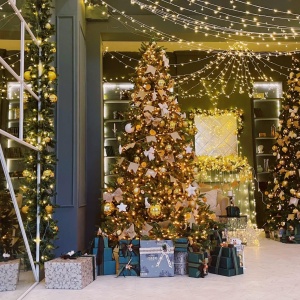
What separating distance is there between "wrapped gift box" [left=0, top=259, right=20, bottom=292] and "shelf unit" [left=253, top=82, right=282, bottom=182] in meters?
6.77

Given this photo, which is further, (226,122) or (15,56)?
(226,122)

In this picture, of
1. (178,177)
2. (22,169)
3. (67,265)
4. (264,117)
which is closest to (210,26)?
(178,177)

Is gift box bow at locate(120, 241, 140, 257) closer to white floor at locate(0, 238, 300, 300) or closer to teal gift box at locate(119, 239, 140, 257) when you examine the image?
teal gift box at locate(119, 239, 140, 257)

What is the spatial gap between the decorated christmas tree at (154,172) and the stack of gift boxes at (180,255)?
169 millimetres

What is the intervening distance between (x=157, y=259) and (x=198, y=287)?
→ 2.27 ft

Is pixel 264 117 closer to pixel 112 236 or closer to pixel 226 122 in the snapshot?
pixel 226 122

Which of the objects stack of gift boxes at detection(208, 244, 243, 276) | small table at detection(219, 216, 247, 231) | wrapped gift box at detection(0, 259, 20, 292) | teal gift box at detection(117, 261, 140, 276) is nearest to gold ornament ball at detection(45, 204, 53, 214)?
wrapped gift box at detection(0, 259, 20, 292)

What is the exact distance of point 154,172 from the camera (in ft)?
17.6

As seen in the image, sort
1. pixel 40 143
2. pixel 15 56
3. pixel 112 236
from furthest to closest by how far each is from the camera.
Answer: pixel 112 236, pixel 40 143, pixel 15 56

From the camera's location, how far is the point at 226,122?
9609 mm

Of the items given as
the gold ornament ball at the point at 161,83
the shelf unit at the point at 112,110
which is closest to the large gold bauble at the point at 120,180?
the gold ornament ball at the point at 161,83

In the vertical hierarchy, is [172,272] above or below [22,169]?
below

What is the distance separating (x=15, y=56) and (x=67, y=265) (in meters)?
2.16

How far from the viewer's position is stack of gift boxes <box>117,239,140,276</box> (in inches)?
188
